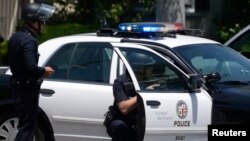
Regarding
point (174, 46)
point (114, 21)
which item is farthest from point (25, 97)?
point (114, 21)

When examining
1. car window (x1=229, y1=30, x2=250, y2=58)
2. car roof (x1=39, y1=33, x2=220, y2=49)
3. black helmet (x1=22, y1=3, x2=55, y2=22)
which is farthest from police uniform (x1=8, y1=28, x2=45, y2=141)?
car window (x1=229, y1=30, x2=250, y2=58)

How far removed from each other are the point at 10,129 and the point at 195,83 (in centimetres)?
206

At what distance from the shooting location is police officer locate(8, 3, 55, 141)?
21.4ft

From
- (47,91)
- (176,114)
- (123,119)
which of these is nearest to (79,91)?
(47,91)

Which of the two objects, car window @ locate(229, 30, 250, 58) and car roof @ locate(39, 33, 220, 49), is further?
car window @ locate(229, 30, 250, 58)

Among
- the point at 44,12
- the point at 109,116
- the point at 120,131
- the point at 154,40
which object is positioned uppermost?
the point at 44,12

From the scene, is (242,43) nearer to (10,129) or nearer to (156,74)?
(156,74)

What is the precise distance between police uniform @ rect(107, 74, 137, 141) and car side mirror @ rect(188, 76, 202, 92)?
56 cm

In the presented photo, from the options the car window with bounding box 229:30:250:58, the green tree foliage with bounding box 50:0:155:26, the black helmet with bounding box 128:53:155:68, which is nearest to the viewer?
the black helmet with bounding box 128:53:155:68

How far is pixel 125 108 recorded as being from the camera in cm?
663

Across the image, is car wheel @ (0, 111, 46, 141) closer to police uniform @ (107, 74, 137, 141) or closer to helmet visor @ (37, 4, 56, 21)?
police uniform @ (107, 74, 137, 141)

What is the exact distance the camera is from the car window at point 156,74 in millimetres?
6770

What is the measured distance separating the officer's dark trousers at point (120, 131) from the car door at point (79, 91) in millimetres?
336

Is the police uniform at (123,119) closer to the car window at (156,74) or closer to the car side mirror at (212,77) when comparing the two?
the car window at (156,74)
